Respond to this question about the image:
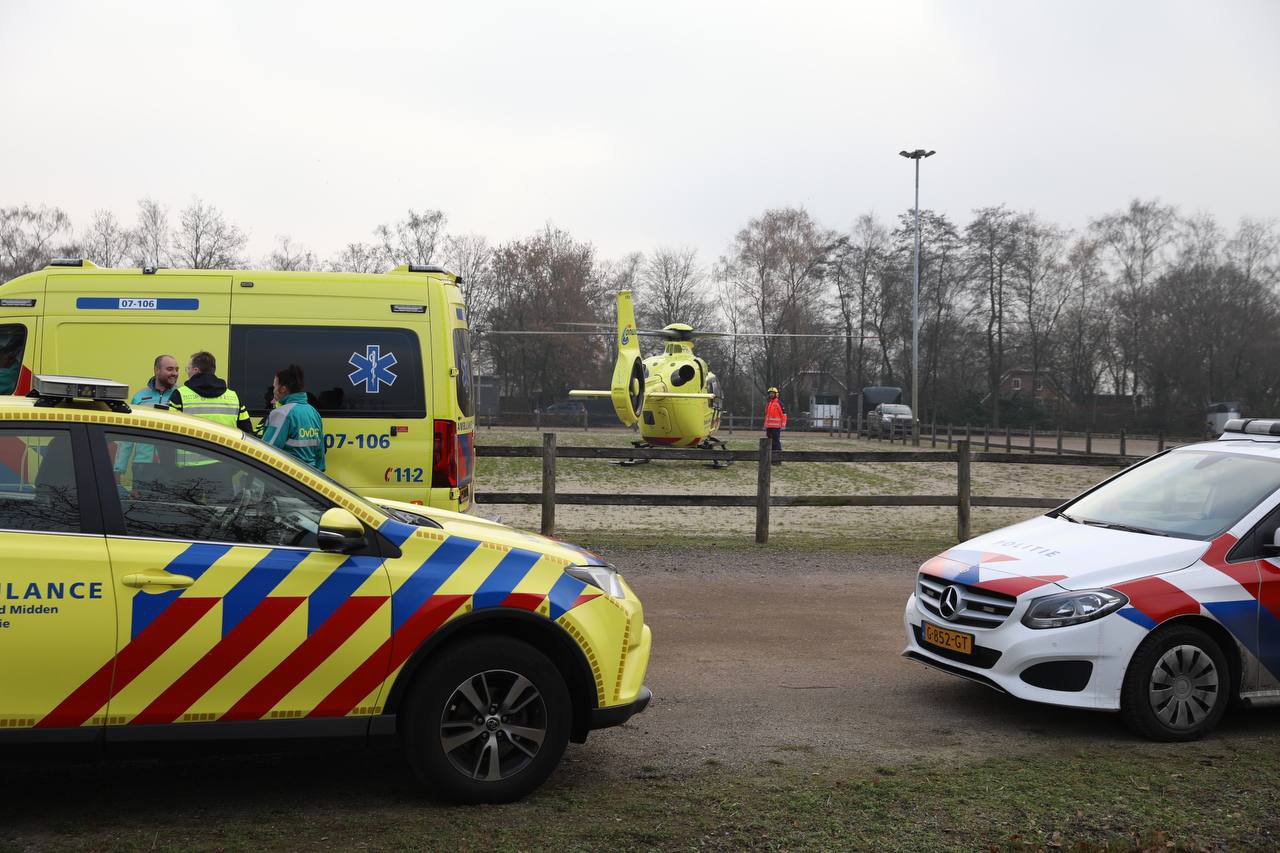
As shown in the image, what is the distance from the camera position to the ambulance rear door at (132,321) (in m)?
9.27

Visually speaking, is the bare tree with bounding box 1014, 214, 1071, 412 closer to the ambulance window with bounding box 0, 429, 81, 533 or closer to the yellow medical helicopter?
the yellow medical helicopter

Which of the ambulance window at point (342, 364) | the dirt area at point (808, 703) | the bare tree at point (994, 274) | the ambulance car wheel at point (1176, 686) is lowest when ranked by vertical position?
the dirt area at point (808, 703)

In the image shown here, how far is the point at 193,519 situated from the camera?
427 centimetres

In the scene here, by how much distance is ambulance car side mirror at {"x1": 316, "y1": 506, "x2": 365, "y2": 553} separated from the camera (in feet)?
14.1

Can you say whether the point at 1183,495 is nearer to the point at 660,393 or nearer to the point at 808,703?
the point at 808,703

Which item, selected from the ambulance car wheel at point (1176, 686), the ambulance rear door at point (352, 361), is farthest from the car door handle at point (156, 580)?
the ambulance rear door at point (352, 361)

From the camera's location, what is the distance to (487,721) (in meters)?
4.42

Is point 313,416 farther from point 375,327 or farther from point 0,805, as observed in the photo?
point 0,805

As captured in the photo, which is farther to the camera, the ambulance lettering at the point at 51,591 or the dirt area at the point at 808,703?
the dirt area at the point at 808,703

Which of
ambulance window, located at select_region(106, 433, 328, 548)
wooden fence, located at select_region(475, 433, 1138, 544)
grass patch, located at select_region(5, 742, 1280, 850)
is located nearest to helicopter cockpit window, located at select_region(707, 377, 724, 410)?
wooden fence, located at select_region(475, 433, 1138, 544)

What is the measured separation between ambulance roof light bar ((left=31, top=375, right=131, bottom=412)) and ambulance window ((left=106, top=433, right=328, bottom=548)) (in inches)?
6.6

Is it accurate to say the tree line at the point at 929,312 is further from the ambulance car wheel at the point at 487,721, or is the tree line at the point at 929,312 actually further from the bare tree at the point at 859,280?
the ambulance car wheel at the point at 487,721

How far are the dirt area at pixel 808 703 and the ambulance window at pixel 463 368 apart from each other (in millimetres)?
2381

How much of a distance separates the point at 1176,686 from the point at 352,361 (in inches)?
264
